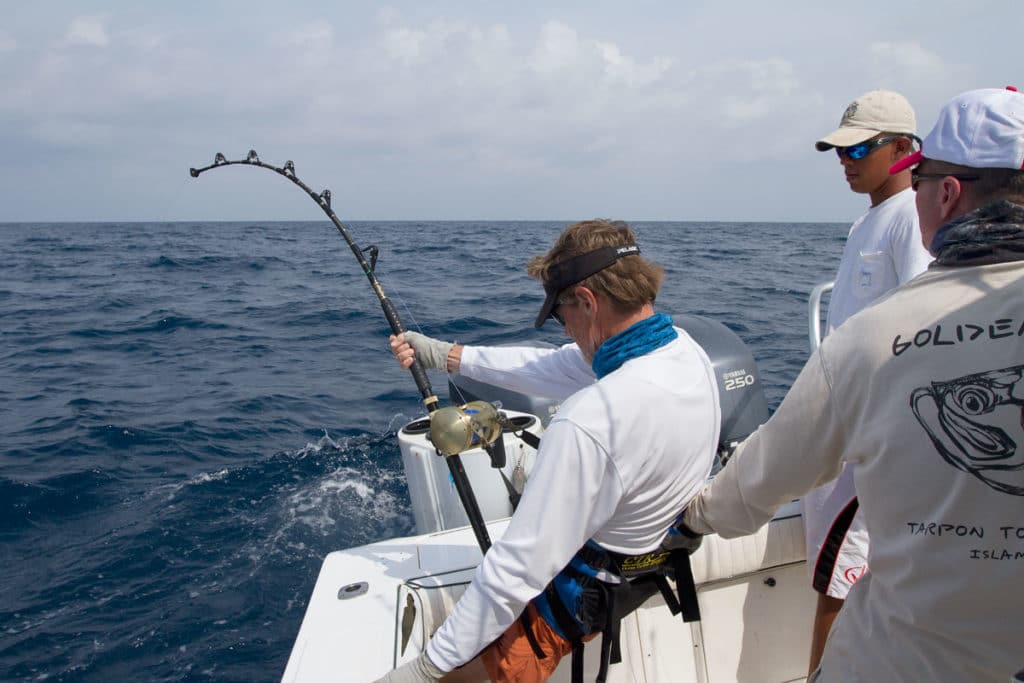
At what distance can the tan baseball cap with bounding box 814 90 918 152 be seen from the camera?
6.68 ft

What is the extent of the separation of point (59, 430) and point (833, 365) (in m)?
7.20

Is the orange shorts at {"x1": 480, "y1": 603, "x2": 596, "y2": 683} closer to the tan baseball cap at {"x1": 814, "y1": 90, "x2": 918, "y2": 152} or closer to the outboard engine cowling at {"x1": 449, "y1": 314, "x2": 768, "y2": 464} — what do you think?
the tan baseball cap at {"x1": 814, "y1": 90, "x2": 918, "y2": 152}

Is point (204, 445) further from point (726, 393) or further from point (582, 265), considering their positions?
point (582, 265)

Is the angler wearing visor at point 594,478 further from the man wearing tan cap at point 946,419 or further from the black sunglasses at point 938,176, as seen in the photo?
the black sunglasses at point 938,176

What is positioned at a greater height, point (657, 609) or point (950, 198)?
point (950, 198)

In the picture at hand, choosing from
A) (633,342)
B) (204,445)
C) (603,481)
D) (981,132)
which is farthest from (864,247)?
(204,445)

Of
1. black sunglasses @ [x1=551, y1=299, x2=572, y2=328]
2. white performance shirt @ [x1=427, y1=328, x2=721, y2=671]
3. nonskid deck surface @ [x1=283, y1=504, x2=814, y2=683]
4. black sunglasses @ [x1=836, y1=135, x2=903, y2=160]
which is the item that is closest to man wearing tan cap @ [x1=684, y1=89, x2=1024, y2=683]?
white performance shirt @ [x1=427, y1=328, x2=721, y2=671]

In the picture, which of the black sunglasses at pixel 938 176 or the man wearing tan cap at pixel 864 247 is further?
the man wearing tan cap at pixel 864 247

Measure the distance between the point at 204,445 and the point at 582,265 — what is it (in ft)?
18.2

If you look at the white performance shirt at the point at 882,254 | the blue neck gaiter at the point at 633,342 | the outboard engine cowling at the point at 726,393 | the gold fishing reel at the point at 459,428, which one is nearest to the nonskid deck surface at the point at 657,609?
the gold fishing reel at the point at 459,428

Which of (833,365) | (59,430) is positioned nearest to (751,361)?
(833,365)

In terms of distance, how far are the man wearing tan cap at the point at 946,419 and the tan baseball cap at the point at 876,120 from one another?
40.0 inches

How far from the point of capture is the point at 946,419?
2.94ft

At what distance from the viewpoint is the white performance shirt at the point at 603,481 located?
4.35 feet
